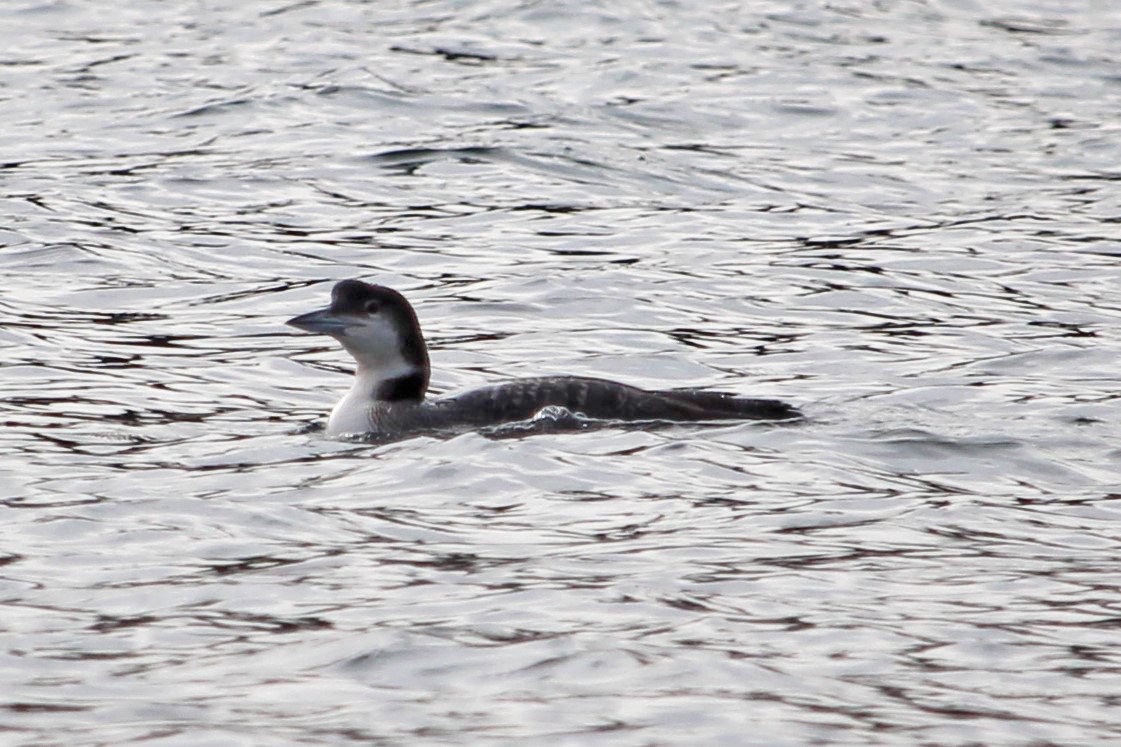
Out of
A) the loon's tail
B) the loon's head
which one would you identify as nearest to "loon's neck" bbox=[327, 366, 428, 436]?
the loon's head

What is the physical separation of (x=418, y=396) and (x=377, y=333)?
1.16ft

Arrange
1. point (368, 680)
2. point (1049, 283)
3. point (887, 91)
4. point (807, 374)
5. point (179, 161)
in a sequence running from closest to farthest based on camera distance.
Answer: point (368, 680), point (807, 374), point (1049, 283), point (179, 161), point (887, 91)

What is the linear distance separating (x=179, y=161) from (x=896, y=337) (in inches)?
258

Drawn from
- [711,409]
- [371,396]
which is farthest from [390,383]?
[711,409]

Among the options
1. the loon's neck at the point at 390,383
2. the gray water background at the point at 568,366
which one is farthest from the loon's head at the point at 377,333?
the gray water background at the point at 568,366

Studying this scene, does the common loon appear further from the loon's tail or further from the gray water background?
the gray water background

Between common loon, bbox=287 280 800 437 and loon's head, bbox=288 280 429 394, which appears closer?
common loon, bbox=287 280 800 437

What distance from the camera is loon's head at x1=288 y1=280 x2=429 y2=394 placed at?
9.67 meters

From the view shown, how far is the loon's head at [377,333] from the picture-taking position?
9672 millimetres

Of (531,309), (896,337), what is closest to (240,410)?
(531,309)

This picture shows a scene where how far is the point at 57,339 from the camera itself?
11250 millimetres

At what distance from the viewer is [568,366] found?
435 inches

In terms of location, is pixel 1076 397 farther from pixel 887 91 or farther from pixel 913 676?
pixel 887 91

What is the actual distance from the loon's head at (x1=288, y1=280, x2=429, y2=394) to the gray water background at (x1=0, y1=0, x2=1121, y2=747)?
0.51 meters
